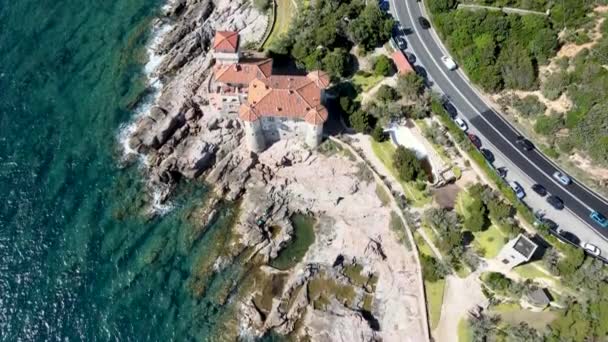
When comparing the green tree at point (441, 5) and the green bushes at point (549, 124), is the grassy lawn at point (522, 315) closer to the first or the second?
the green bushes at point (549, 124)

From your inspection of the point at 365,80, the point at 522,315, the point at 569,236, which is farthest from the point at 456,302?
the point at 365,80

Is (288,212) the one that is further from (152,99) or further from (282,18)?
(282,18)

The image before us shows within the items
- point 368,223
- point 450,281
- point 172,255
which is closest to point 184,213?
point 172,255

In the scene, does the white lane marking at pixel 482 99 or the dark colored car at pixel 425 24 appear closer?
the white lane marking at pixel 482 99

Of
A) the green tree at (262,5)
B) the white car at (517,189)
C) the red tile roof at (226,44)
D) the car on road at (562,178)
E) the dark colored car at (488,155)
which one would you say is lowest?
the white car at (517,189)

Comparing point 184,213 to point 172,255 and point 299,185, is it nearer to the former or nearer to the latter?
point 172,255

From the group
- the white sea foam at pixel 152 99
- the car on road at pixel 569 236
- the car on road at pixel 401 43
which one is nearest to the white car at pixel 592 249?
the car on road at pixel 569 236
